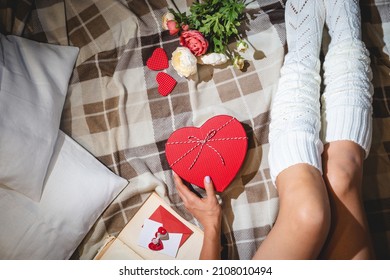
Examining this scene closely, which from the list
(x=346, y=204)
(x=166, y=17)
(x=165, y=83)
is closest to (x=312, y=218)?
(x=346, y=204)

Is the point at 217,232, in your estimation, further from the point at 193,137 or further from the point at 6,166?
the point at 6,166

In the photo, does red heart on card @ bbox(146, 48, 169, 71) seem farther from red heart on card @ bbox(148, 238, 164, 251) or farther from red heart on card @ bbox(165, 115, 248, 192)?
red heart on card @ bbox(148, 238, 164, 251)

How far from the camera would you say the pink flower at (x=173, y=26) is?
1263 millimetres

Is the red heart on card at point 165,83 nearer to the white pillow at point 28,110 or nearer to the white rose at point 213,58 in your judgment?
the white rose at point 213,58

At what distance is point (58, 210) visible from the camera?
3.84ft

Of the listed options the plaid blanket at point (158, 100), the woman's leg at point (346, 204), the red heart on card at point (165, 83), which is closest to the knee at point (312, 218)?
the woman's leg at point (346, 204)

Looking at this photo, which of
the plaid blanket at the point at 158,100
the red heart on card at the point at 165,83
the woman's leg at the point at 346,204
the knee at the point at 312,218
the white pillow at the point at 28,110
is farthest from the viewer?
the red heart on card at the point at 165,83

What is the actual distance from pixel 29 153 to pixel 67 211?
24cm

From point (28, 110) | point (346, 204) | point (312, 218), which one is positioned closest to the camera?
point (312, 218)

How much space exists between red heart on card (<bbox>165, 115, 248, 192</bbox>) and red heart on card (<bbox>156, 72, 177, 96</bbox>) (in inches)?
7.3

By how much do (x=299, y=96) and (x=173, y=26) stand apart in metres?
Result: 0.53

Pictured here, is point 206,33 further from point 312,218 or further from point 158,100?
point 312,218

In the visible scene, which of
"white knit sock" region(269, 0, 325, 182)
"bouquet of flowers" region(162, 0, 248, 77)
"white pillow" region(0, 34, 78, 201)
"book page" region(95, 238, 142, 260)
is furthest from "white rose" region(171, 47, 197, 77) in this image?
"book page" region(95, 238, 142, 260)

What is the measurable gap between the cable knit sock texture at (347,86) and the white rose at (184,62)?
0.49 meters
